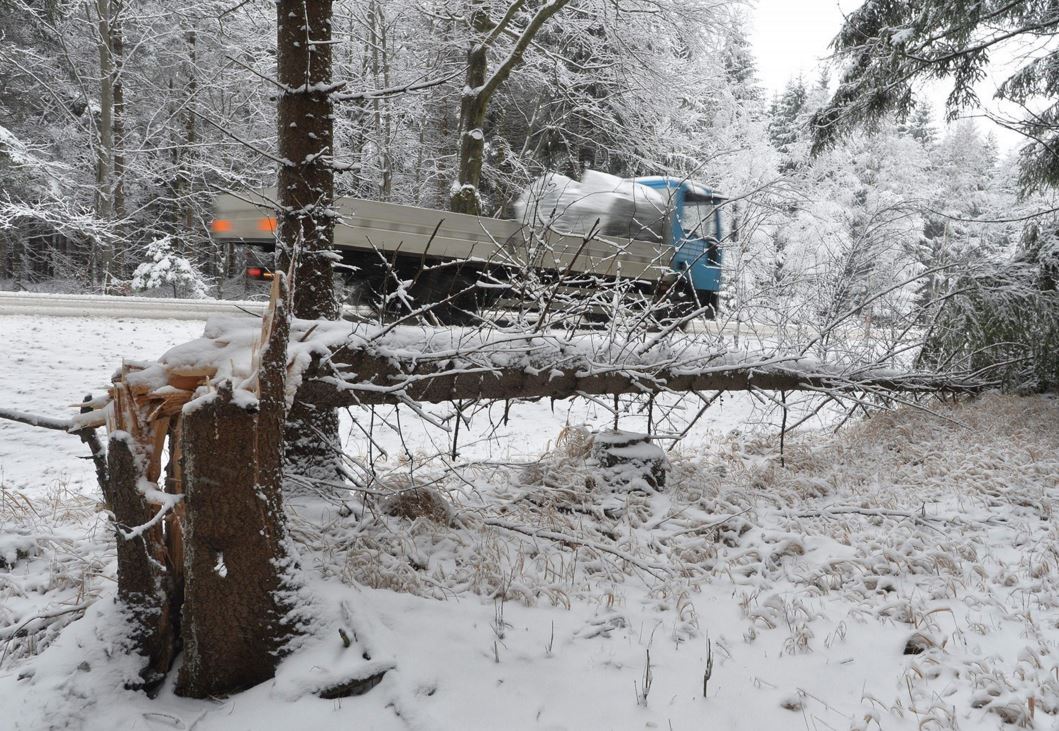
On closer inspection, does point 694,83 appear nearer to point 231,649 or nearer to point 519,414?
point 519,414

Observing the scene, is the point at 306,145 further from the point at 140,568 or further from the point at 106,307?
the point at 106,307

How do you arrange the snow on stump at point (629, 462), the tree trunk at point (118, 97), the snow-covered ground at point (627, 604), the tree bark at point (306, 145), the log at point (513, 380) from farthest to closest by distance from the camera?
1. the tree trunk at point (118, 97)
2. the snow on stump at point (629, 462)
3. the tree bark at point (306, 145)
4. the log at point (513, 380)
5. the snow-covered ground at point (627, 604)

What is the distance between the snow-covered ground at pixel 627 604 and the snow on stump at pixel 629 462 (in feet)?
0.46

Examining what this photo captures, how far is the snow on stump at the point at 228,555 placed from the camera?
1.98 metres

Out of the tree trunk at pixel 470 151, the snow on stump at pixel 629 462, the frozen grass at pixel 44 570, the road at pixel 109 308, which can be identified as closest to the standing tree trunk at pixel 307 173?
the frozen grass at pixel 44 570

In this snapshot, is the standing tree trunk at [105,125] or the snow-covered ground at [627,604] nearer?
the snow-covered ground at [627,604]

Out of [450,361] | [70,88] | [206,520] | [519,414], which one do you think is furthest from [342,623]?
[70,88]

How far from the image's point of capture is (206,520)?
2.03 metres

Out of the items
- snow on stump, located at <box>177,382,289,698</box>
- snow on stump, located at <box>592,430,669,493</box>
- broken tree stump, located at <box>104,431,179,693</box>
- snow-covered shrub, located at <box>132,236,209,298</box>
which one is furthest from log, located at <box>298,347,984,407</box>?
snow-covered shrub, located at <box>132,236,209,298</box>

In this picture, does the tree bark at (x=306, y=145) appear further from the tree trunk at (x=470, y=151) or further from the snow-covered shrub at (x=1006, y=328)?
the tree trunk at (x=470, y=151)

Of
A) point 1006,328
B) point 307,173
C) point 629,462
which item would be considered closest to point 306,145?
point 307,173

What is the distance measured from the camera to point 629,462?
4.41m

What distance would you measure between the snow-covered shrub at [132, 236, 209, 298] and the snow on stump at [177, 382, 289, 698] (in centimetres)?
1364

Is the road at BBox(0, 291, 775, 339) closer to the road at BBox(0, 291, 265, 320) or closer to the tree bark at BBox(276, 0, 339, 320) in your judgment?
the road at BBox(0, 291, 265, 320)
